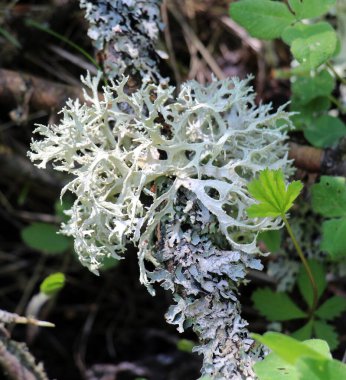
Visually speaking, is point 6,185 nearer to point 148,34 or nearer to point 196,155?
point 148,34

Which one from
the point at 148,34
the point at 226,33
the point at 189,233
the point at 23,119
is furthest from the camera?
the point at 226,33

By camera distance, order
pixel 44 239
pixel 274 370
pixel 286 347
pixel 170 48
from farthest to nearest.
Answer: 1. pixel 170 48
2. pixel 44 239
3. pixel 274 370
4. pixel 286 347

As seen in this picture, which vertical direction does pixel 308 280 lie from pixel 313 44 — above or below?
below

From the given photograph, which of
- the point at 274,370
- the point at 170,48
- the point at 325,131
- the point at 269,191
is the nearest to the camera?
the point at 274,370

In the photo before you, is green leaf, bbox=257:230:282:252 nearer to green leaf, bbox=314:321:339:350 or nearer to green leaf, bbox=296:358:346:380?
green leaf, bbox=314:321:339:350

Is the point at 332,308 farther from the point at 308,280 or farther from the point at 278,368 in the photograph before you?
the point at 278,368

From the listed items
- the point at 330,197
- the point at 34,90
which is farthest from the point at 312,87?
the point at 34,90

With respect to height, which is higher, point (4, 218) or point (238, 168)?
point (238, 168)

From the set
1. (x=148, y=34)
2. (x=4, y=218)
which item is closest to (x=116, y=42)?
(x=148, y=34)
